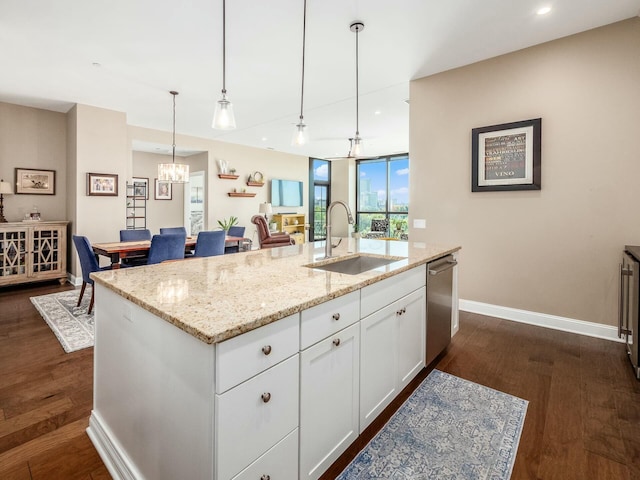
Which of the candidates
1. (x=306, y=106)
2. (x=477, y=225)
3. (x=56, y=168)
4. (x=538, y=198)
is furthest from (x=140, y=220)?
(x=538, y=198)

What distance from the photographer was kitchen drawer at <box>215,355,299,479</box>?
931 mm

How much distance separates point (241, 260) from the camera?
2.08 metres

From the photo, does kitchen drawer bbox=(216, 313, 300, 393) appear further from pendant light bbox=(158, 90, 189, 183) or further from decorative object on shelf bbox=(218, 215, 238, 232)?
decorative object on shelf bbox=(218, 215, 238, 232)

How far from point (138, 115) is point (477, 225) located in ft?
18.1

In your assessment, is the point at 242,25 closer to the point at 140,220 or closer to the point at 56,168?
the point at 56,168

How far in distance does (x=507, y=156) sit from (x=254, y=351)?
343 cm

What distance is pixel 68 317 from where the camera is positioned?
346 cm

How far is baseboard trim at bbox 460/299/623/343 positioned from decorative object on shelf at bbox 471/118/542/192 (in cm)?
129

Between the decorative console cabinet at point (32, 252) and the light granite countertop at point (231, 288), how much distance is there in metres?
4.23

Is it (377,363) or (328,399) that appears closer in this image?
(328,399)

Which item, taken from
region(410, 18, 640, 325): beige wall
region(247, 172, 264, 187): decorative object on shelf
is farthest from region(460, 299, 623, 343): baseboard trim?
region(247, 172, 264, 187): decorative object on shelf

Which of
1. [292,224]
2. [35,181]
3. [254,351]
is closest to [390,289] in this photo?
[254,351]

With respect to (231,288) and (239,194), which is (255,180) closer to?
(239,194)

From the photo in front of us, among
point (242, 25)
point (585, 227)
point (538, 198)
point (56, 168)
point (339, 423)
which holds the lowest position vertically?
point (339, 423)
